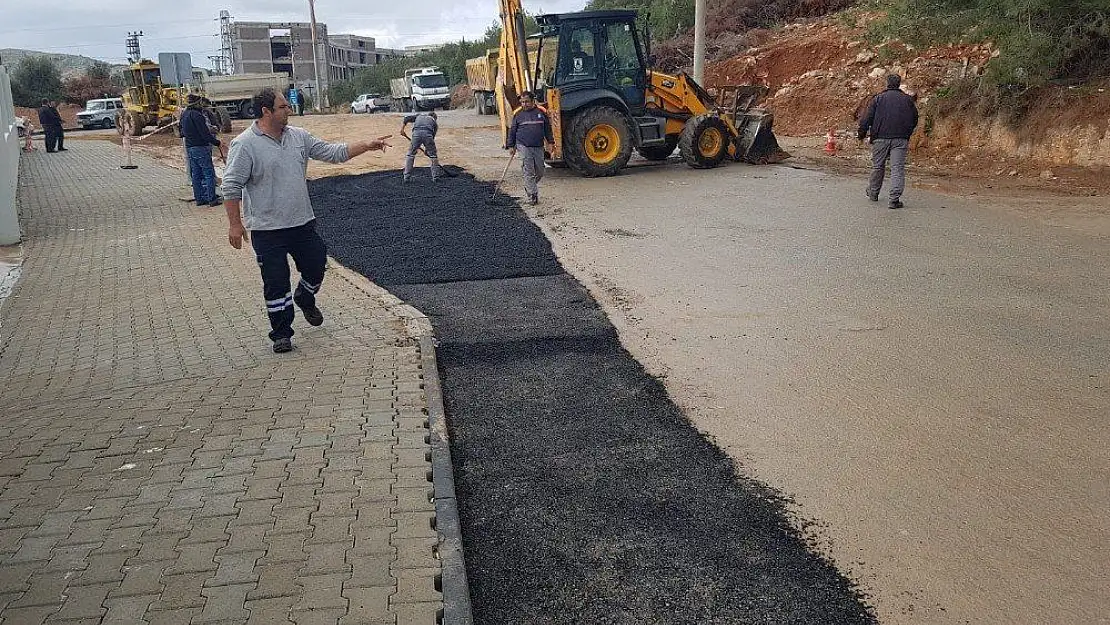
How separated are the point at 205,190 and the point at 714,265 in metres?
9.20

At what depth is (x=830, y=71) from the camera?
22156 millimetres

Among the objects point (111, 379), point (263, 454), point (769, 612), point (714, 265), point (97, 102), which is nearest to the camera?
point (769, 612)

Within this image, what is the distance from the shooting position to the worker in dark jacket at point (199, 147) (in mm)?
13859

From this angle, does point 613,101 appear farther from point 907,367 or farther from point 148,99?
point 148,99

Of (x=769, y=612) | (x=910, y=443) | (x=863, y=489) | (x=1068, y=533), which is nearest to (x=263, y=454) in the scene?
(x=769, y=612)

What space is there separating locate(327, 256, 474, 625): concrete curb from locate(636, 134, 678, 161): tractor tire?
10.2m

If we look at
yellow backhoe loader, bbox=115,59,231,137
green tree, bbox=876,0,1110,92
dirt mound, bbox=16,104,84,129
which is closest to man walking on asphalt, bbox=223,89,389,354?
green tree, bbox=876,0,1110,92

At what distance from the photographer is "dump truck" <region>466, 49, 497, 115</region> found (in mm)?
34562

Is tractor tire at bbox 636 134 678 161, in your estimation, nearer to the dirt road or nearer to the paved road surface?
the dirt road

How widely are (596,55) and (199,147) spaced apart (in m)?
6.86

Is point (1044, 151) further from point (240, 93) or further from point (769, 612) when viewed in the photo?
point (240, 93)

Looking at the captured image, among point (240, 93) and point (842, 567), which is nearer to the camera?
point (842, 567)

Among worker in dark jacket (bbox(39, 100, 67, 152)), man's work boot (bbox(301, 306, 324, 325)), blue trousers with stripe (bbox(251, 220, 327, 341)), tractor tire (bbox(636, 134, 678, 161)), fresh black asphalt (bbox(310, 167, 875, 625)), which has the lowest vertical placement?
fresh black asphalt (bbox(310, 167, 875, 625))

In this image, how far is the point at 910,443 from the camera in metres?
4.69
